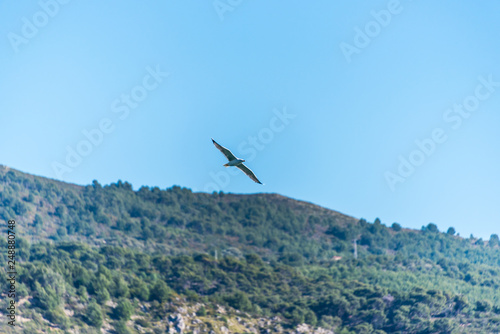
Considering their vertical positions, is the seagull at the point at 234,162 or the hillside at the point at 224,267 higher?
the hillside at the point at 224,267

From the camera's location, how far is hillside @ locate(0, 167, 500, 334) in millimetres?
74625

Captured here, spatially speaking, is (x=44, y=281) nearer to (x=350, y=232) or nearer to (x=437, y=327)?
(x=437, y=327)

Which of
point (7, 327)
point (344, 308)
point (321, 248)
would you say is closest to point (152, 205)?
point (321, 248)

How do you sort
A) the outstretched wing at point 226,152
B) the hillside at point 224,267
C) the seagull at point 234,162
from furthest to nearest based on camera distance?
the hillside at point 224,267, the seagull at point 234,162, the outstretched wing at point 226,152

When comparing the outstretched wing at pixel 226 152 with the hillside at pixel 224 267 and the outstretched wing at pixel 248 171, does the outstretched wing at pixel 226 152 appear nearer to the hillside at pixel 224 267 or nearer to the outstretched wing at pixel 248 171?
the outstretched wing at pixel 248 171

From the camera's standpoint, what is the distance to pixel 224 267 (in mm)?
98000

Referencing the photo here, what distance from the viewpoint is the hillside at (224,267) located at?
74.6 metres

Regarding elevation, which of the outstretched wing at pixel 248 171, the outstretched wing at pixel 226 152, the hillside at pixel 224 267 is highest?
the hillside at pixel 224 267

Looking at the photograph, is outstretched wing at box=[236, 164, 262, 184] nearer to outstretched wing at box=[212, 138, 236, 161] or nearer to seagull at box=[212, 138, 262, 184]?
seagull at box=[212, 138, 262, 184]

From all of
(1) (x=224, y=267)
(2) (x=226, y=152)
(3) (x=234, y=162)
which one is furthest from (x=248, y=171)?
(1) (x=224, y=267)

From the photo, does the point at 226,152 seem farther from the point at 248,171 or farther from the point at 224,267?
the point at 224,267

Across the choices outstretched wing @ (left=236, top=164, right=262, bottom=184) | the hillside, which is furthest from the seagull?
the hillside

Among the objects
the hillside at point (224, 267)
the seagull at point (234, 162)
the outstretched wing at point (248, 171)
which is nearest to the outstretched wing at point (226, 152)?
the seagull at point (234, 162)

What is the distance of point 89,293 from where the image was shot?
7656 centimetres
